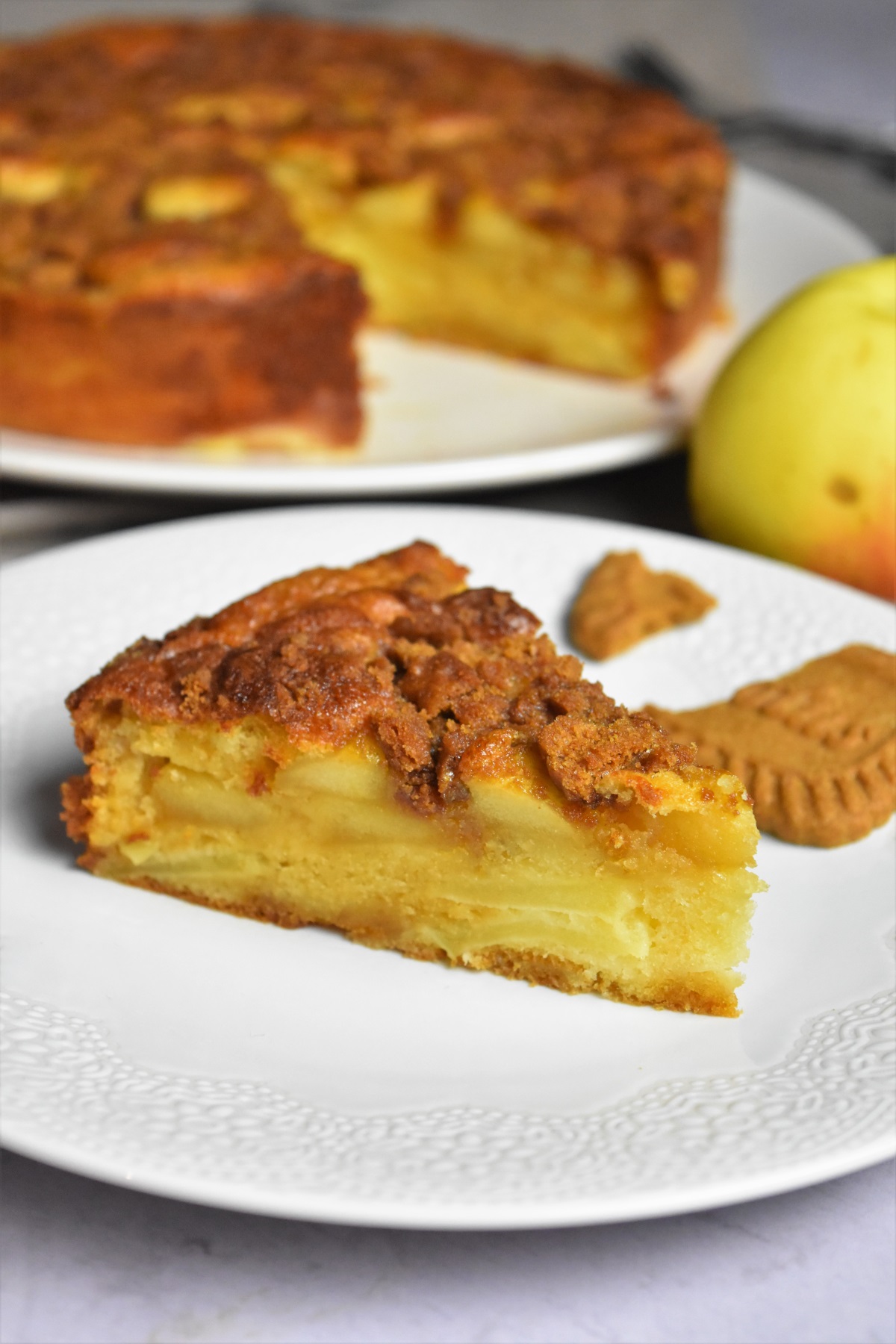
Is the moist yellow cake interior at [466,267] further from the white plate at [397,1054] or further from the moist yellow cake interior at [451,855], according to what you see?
the moist yellow cake interior at [451,855]

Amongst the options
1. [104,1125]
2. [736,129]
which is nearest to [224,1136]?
[104,1125]

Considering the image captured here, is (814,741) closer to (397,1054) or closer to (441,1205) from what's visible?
(397,1054)

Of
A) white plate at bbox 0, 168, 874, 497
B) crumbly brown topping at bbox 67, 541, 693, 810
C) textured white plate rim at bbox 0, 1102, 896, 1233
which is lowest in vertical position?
white plate at bbox 0, 168, 874, 497

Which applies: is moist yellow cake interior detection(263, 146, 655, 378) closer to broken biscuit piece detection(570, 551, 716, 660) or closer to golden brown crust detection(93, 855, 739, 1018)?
broken biscuit piece detection(570, 551, 716, 660)

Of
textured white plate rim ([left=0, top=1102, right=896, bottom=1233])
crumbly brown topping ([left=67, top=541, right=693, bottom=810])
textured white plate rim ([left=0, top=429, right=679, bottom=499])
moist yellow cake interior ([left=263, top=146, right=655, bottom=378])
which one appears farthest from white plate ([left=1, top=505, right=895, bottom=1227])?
moist yellow cake interior ([left=263, top=146, right=655, bottom=378])

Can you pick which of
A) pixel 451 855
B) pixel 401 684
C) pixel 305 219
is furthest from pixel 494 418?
pixel 451 855

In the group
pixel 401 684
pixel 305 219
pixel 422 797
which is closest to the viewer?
pixel 422 797
